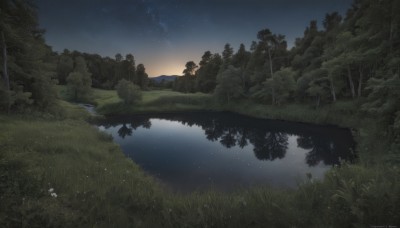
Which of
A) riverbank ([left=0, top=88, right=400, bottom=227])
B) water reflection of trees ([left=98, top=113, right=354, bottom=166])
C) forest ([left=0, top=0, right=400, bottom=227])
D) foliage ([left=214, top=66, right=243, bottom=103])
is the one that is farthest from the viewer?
foliage ([left=214, top=66, right=243, bottom=103])

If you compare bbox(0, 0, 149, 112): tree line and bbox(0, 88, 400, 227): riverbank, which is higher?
bbox(0, 0, 149, 112): tree line

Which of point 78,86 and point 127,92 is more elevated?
point 78,86

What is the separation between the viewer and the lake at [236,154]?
1409 centimetres

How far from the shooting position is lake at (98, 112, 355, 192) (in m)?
14.1

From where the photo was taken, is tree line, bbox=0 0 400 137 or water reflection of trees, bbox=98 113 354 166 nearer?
tree line, bbox=0 0 400 137

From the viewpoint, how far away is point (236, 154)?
65.1 ft

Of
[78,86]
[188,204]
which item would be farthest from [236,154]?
[78,86]

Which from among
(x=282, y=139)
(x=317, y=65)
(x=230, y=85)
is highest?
(x=317, y=65)

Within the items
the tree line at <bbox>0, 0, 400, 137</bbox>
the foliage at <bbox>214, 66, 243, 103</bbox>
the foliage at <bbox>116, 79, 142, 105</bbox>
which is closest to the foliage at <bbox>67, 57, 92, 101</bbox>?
the tree line at <bbox>0, 0, 400, 137</bbox>

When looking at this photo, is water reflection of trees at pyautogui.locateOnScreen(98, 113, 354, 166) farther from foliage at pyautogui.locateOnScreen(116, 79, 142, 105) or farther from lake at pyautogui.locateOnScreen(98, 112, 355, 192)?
foliage at pyautogui.locateOnScreen(116, 79, 142, 105)

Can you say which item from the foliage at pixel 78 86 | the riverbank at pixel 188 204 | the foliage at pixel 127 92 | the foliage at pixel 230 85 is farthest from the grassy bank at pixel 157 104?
the riverbank at pixel 188 204

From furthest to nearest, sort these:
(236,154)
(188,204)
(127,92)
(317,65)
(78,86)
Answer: (78,86) → (127,92) → (317,65) → (236,154) → (188,204)

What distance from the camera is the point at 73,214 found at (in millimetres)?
4578

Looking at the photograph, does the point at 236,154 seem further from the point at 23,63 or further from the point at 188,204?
the point at 23,63
